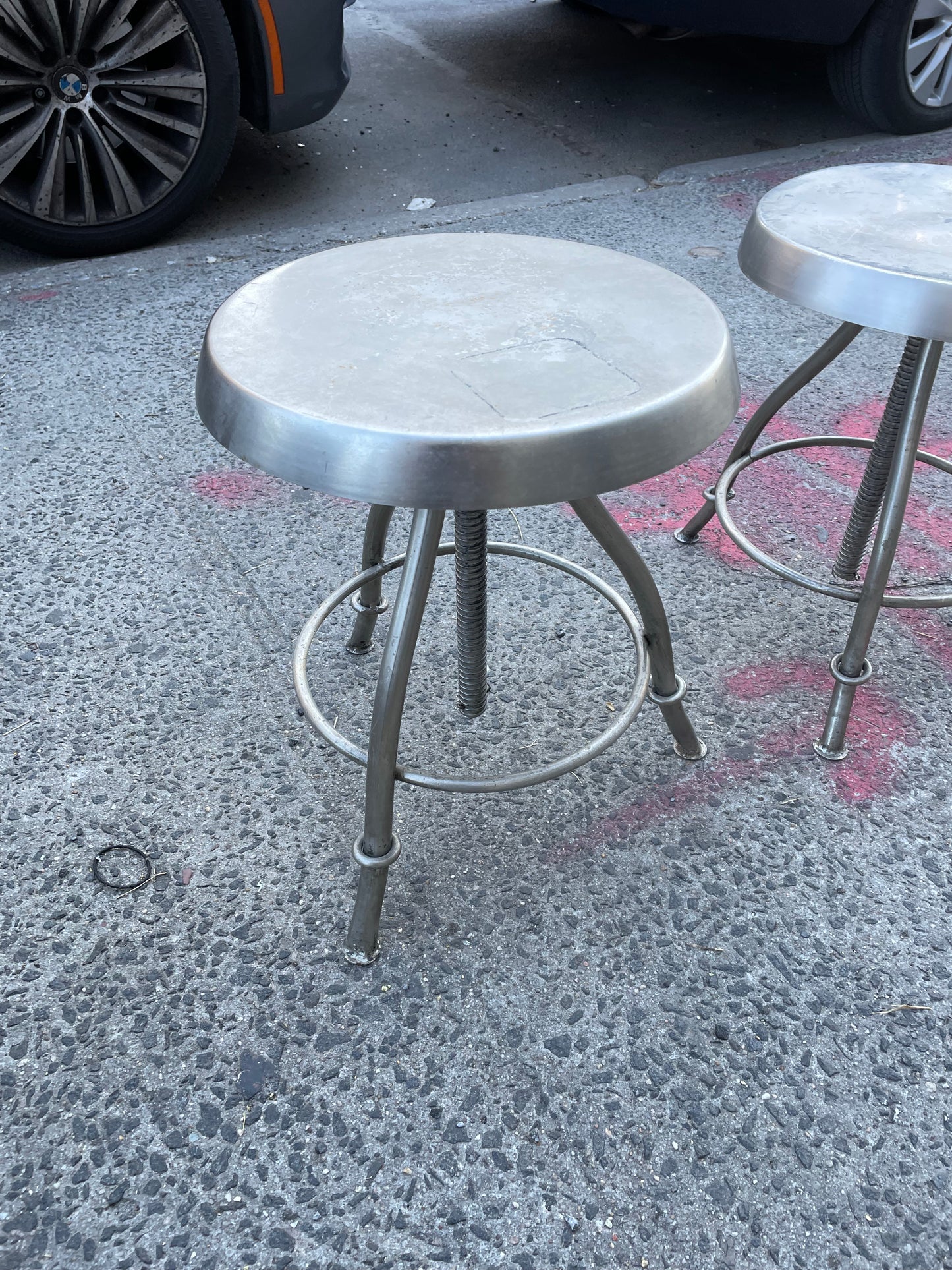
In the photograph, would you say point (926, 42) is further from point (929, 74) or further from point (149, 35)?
point (149, 35)

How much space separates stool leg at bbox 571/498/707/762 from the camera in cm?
168

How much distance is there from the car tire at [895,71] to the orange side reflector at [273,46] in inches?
98.9

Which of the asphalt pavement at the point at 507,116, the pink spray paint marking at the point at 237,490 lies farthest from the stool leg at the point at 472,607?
the asphalt pavement at the point at 507,116

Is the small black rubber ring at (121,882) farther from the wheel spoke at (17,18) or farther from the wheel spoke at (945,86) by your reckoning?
the wheel spoke at (945,86)

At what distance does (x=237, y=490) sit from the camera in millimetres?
2848

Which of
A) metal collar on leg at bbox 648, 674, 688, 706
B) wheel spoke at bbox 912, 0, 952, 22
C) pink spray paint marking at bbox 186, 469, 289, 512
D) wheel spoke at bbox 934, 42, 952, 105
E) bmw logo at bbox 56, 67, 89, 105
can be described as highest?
wheel spoke at bbox 912, 0, 952, 22

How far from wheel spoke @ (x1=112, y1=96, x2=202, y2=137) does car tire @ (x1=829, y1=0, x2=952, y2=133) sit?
113 inches

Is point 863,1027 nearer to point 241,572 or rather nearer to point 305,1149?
point 305,1149

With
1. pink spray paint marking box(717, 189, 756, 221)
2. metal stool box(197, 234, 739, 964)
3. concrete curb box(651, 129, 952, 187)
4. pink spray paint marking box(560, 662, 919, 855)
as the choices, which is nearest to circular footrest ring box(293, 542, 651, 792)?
metal stool box(197, 234, 739, 964)

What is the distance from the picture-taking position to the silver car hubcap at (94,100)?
3488mm

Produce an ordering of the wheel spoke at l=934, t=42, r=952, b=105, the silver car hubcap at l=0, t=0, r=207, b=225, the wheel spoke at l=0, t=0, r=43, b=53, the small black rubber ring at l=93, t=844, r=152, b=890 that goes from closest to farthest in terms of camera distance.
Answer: the small black rubber ring at l=93, t=844, r=152, b=890 → the wheel spoke at l=0, t=0, r=43, b=53 → the silver car hubcap at l=0, t=0, r=207, b=225 → the wheel spoke at l=934, t=42, r=952, b=105

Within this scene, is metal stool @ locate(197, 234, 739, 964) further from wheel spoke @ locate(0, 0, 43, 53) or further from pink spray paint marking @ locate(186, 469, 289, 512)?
wheel spoke @ locate(0, 0, 43, 53)

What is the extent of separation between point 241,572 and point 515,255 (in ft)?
3.85

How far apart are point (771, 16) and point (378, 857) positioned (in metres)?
4.15
